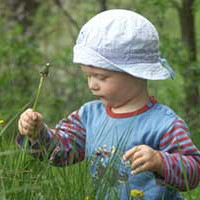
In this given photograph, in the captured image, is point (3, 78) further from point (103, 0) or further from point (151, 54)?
point (151, 54)

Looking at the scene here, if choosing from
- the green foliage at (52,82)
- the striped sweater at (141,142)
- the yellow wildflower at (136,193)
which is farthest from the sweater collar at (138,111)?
the yellow wildflower at (136,193)

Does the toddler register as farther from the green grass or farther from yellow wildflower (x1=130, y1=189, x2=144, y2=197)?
yellow wildflower (x1=130, y1=189, x2=144, y2=197)

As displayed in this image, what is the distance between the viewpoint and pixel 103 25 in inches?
135

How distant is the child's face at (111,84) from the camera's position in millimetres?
3396

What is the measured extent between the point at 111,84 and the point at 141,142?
0.89 feet

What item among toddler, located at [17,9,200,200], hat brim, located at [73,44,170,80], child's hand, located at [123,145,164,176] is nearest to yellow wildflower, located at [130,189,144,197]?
child's hand, located at [123,145,164,176]

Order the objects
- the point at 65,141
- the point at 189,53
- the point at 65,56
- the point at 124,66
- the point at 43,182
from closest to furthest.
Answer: the point at 43,182 < the point at 124,66 < the point at 65,141 < the point at 189,53 < the point at 65,56

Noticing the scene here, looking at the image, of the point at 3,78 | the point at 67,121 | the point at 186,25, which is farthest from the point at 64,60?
the point at 67,121

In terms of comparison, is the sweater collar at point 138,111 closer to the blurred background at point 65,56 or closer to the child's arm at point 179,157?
the child's arm at point 179,157

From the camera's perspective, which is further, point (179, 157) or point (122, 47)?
point (122, 47)

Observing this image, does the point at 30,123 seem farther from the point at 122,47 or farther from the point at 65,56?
the point at 65,56

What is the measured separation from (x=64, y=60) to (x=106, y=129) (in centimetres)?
410

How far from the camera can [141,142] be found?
3443 mm

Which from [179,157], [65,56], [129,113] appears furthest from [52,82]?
[179,157]
